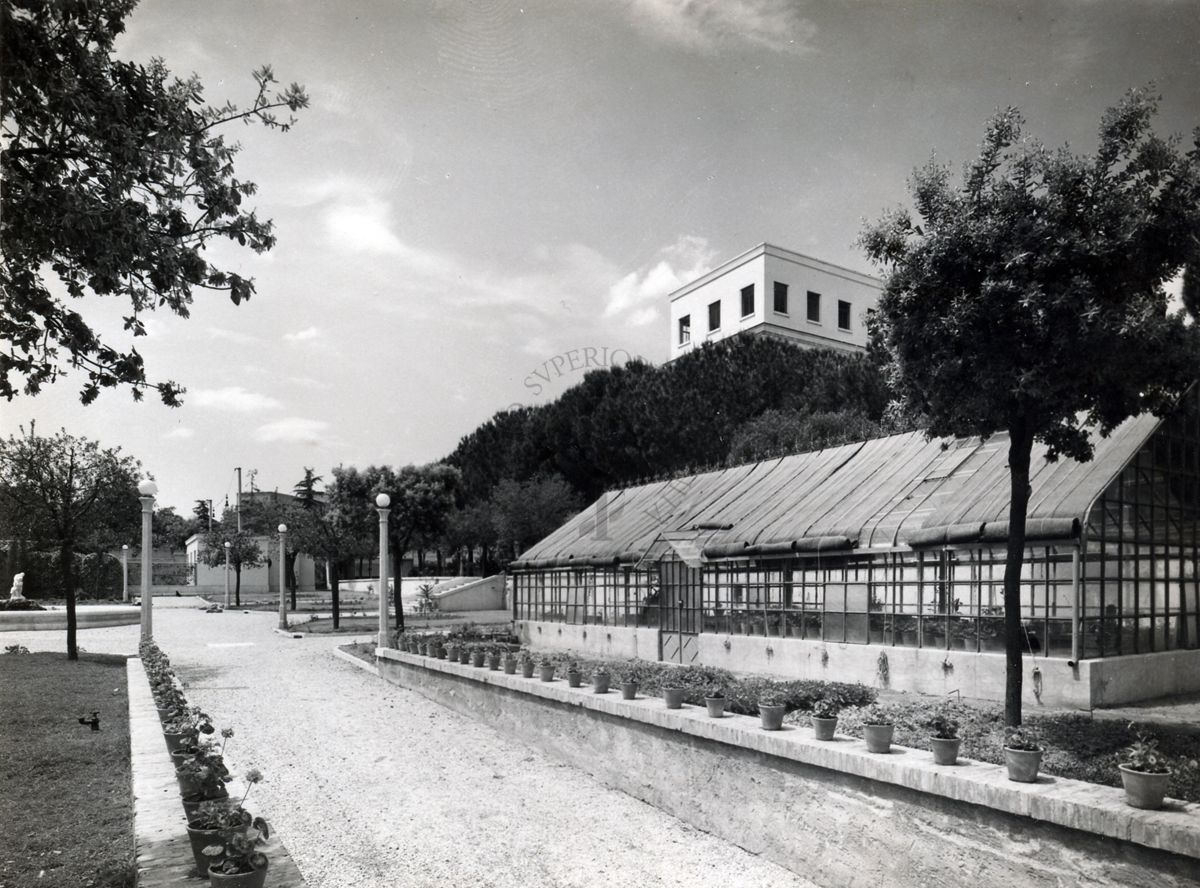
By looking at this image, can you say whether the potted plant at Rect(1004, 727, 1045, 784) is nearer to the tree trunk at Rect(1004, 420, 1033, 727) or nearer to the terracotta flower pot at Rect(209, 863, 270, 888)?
the tree trunk at Rect(1004, 420, 1033, 727)

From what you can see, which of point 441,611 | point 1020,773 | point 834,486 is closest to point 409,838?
point 1020,773

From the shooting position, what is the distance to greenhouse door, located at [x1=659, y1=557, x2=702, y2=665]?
1911 centimetres

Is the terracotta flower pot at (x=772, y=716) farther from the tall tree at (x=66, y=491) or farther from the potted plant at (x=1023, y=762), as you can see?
the tall tree at (x=66, y=491)

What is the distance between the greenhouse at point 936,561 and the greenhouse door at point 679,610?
0.13 ft

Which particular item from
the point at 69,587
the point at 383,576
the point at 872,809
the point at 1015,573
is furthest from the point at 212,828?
the point at 69,587

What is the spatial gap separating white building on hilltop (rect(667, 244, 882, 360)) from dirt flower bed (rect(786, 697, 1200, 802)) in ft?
92.2

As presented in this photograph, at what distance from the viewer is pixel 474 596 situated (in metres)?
46.1

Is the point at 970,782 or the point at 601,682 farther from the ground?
the point at 970,782

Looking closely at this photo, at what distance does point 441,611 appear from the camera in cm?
4347

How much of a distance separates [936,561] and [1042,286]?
21.9 ft

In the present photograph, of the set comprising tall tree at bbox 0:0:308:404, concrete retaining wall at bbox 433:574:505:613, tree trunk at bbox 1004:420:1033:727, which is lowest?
concrete retaining wall at bbox 433:574:505:613

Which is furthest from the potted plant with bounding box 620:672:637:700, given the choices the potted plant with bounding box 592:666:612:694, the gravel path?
the gravel path

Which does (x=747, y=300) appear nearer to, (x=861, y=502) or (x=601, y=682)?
(x=861, y=502)

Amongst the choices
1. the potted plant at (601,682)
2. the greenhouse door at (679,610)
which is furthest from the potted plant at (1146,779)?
the greenhouse door at (679,610)
